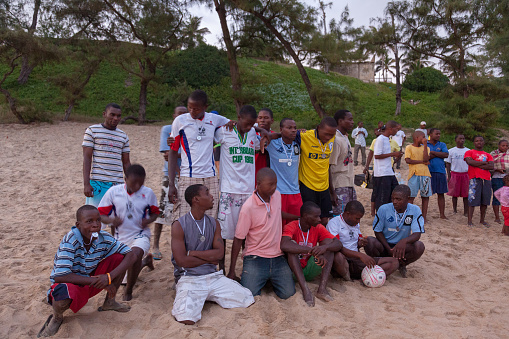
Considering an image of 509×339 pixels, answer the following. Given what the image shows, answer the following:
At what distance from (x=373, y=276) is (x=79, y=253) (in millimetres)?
2890

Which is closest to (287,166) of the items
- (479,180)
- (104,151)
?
(104,151)

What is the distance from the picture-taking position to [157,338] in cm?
303

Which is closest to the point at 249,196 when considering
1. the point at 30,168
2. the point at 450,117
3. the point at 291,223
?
the point at 291,223

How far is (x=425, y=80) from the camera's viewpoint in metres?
31.0

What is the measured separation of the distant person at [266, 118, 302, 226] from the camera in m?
4.43

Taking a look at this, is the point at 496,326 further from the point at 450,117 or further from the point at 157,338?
the point at 450,117

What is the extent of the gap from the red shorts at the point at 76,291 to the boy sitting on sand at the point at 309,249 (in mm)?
1650

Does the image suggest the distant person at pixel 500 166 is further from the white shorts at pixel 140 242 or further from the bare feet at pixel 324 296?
the white shorts at pixel 140 242

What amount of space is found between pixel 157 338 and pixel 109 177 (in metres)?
2.08

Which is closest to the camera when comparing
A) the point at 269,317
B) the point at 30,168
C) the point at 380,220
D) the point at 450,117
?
the point at 269,317

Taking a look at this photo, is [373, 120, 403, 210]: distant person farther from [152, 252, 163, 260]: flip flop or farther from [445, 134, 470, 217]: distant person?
[152, 252, 163, 260]: flip flop

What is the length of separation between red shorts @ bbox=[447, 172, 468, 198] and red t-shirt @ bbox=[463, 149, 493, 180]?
210 mm

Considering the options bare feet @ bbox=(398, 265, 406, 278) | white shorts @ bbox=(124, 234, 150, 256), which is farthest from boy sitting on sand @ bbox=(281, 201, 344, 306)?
white shorts @ bbox=(124, 234, 150, 256)

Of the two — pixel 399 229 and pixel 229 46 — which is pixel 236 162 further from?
pixel 229 46
